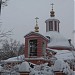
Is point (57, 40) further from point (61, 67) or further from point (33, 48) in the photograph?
point (61, 67)

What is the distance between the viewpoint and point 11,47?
131 feet

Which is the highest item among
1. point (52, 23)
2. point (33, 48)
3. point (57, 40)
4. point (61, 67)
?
point (52, 23)

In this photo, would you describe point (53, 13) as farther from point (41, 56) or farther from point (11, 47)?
point (41, 56)

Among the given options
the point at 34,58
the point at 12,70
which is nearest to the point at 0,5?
the point at 12,70

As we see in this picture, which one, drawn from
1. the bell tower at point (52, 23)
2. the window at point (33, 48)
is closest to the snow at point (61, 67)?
the window at point (33, 48)

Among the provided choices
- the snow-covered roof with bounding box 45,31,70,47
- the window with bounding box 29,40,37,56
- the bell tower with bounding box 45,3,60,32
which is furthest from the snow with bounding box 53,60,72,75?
the bell tower with bounding box 45,3,60,32

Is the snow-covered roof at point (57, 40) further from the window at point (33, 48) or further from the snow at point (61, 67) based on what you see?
the snow at point (61, 67)

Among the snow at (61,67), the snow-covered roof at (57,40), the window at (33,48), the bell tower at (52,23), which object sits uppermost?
the bell tower at (52,23)

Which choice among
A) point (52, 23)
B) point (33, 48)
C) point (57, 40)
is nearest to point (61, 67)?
point (33, 48)

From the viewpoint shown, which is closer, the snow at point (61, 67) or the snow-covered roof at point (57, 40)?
the snow at point (61, 67)

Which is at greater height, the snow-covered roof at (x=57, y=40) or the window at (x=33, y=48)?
the snow-covered roof at (x=57, y=40)

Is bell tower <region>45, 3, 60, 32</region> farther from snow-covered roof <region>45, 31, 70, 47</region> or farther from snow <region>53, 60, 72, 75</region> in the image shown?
snow <region>53, 60, 72, 75</region>

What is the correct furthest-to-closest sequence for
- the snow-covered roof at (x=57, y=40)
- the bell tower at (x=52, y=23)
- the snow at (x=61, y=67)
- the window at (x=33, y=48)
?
the bell tower at (x=52, y=23), the snow-covered roof at (x=57, y=40), the window at (x=33, y=48), the snow at (x=61, y=67)

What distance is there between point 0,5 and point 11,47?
30588 mm
